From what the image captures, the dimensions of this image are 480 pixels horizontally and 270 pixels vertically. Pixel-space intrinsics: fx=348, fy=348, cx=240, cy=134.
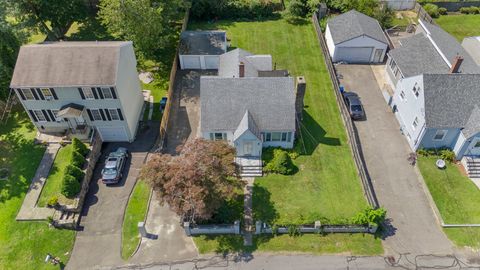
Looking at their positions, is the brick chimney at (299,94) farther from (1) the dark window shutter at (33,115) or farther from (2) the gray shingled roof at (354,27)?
(1) the dark window shutter at (33,115)

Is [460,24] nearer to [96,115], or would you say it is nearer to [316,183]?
[316,183]

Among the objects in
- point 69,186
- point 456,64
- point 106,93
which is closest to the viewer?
point 69,186

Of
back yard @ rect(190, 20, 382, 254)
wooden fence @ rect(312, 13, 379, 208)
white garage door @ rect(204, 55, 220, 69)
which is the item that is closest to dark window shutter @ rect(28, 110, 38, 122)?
white garage door @ rect(204, 55, 220, 69)

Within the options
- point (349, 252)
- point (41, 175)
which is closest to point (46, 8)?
point (41, 175)

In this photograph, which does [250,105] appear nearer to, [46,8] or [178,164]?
[178,164]

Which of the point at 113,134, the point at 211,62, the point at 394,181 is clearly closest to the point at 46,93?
the point at 113,134
